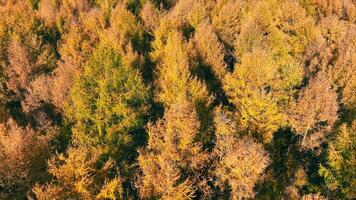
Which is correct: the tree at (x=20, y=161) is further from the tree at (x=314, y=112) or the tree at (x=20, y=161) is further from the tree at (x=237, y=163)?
the tree at (x=314, y=112)

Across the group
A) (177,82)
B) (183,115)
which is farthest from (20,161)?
(177,82)

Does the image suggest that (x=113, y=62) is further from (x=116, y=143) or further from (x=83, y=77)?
(x=116, y=143)

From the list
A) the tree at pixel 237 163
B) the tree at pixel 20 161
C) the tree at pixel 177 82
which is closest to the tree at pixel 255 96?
the tree at pixel 177 82

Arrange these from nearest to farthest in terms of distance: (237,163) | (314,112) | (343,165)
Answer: (237,163) → (343,165) → (314,112)

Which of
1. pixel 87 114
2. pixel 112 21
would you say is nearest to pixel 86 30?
pixel 112 21

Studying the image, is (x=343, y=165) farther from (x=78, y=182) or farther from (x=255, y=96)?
(x=78, y=182)
